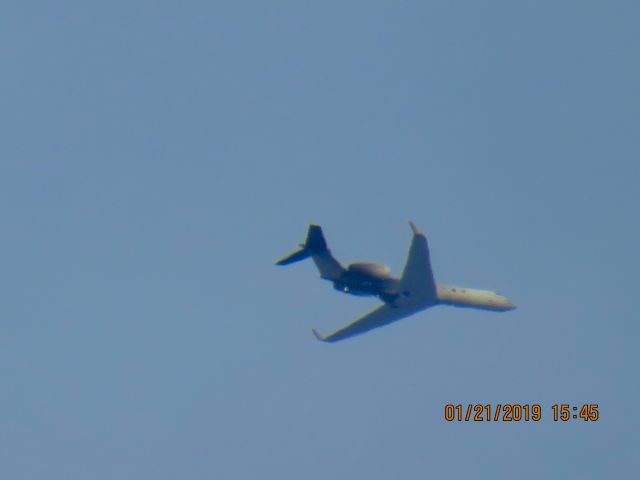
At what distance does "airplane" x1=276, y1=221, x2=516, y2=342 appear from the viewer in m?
106

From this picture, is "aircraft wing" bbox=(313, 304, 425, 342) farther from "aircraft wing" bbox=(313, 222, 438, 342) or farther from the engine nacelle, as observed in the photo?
the engine nacelle

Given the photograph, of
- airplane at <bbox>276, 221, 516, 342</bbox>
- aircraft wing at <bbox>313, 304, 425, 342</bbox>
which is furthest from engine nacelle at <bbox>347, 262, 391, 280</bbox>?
aircraft wing at <bbox>313, 304, 425, 342</bbox>

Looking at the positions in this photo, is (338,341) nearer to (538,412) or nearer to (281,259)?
(281,259)

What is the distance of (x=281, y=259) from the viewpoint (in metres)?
110

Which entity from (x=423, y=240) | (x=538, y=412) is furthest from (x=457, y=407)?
(x=423, y=240)

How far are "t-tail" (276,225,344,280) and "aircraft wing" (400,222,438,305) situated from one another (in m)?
6.28

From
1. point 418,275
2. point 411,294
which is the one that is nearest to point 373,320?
point 411,294

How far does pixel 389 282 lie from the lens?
107m

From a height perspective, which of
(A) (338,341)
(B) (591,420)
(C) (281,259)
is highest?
(C) (281,259)

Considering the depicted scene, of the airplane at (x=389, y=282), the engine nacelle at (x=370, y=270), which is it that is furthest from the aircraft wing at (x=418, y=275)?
the engine nacelle at (x=370, y=270)

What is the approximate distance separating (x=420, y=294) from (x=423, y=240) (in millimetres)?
7969

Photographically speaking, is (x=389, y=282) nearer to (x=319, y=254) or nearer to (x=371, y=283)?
(x=371, y=283)

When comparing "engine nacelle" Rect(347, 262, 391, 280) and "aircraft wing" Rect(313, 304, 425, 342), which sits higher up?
"engine nacelle" Rect(347, 262, 391, 280)

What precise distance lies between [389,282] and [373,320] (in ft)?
27.9
